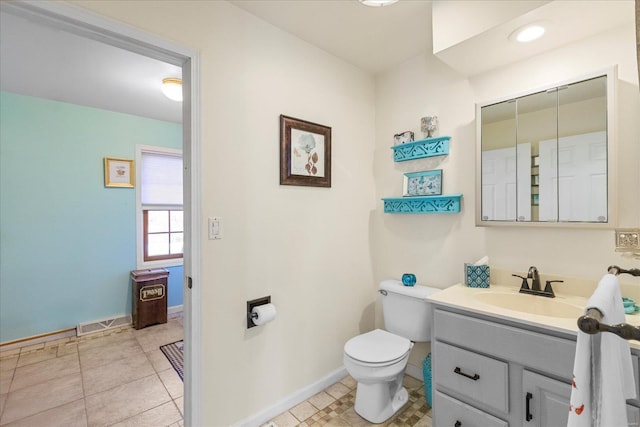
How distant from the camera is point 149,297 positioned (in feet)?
10.4

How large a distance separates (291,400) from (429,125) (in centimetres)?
207

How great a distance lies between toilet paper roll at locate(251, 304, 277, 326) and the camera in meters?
1.61

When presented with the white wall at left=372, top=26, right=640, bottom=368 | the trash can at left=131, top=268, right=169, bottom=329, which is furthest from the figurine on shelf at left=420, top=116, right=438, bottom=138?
the trash can at left=131, top=268, right=169, bottom=329

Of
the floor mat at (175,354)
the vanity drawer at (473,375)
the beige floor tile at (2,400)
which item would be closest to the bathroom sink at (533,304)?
the vanity drawer at (473,375)

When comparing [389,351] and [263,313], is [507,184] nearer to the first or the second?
[389,351]

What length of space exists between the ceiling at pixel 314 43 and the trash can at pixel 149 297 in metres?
1.91

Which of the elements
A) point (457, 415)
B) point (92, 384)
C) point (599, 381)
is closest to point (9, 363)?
point (92, 384)

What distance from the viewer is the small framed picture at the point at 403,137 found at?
2119 millimetres

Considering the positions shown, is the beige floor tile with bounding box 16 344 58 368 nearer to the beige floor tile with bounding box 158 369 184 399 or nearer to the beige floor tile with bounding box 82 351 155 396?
the beige floor tile with bounding box 82 351 155 396

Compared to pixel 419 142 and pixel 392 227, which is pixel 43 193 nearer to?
pixel 392 227

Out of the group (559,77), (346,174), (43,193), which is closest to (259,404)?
(346,174)

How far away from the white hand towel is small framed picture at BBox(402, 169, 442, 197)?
1.40 meters

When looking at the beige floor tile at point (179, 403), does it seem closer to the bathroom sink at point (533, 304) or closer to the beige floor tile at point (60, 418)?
the beige floor tile at point (60, 418)

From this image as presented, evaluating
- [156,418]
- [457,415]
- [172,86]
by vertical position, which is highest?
[172,86]
